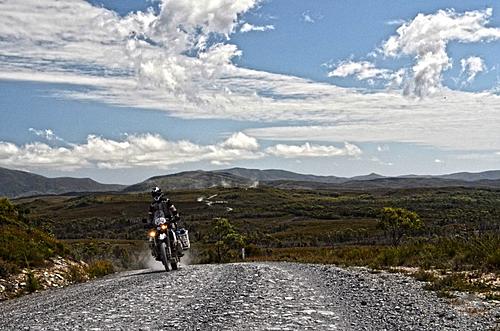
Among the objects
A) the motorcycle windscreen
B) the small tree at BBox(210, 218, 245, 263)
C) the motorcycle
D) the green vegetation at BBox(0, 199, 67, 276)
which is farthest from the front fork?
the small tree at BBox(210, 218, 245, 263)

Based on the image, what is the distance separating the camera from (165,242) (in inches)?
863

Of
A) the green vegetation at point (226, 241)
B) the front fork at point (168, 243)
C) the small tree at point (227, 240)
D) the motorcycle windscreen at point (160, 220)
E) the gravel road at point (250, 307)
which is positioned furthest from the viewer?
the small tree at point (227, 240)

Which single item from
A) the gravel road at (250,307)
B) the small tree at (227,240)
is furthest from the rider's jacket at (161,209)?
the small tree at (227,240)

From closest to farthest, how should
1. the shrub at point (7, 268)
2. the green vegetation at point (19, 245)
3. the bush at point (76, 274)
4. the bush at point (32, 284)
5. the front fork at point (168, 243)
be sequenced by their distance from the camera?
1. the bush at point (32, 284)
2. the shrub at point (7, 268)
3. the green vegetation at point (19, 245)
4. the front fork at point (168, 243)
5. the bush at point (76, 274)

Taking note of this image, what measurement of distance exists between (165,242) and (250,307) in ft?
37.5

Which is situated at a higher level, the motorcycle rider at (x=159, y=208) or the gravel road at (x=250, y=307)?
the motorcycle rider at (x=159, y=208)

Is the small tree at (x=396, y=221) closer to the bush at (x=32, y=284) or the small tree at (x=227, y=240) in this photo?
the small tree at (x=227, y=240)

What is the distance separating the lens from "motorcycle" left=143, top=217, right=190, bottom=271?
21828mm

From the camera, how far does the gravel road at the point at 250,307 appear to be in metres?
9.49

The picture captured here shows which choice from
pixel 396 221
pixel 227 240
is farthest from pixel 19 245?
pixel 396 221

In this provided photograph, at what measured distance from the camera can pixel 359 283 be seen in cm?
1535

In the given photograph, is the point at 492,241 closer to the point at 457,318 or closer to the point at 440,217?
the point at 457,318

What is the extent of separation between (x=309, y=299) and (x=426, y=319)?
3.10m

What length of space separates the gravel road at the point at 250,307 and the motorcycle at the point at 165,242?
531 centimetres
